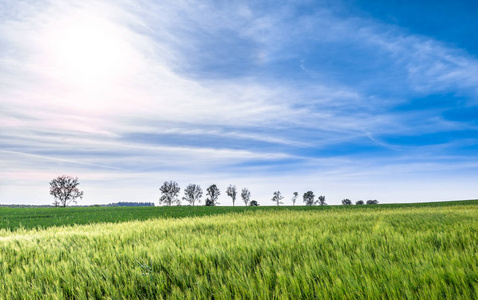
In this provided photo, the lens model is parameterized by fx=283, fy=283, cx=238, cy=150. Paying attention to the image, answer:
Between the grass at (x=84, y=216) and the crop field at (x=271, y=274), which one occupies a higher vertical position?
the crop field at (x=271, y=274)

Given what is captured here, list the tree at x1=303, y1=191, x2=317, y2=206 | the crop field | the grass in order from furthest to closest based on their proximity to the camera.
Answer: the tree at x1=303, y1=191, x2=317, y2=206, the grass, the crop field

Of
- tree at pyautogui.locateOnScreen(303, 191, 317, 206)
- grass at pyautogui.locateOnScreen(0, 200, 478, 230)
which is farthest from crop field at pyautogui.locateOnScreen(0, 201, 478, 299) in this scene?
tree at pyautogui.locateOnScreen(303, 191, 317, 206)

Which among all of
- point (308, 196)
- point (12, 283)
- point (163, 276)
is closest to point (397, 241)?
point (163, 276)

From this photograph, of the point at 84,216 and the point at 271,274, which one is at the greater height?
the point at 271,274

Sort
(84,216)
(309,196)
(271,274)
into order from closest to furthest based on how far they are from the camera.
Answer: (271,274) → (84,216) → (309,196)

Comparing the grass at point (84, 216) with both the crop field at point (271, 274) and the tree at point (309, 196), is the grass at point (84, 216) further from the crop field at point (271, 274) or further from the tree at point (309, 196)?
the tree at point (309, 196)

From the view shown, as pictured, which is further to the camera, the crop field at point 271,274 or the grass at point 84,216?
the grass at point 84,216

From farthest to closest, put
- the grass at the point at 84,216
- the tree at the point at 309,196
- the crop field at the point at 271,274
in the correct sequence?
the tree at the point at 309,196, the grass at the point at 84,216, the crop field at the point at 271,274

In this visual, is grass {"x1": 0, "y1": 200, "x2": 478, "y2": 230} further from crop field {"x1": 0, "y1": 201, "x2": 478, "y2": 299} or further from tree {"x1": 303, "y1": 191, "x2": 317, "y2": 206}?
tree {"x1": 303, "y1": 191, "x2": 317, "y2": 206}

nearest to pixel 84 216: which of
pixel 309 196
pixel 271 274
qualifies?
pixel 271 274

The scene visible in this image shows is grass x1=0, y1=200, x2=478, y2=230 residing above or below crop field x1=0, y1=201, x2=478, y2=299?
below

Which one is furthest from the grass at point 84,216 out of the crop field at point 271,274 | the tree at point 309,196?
the tree at point 309,196

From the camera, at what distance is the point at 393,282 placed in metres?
2.69

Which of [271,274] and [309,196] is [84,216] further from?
[309,196]
